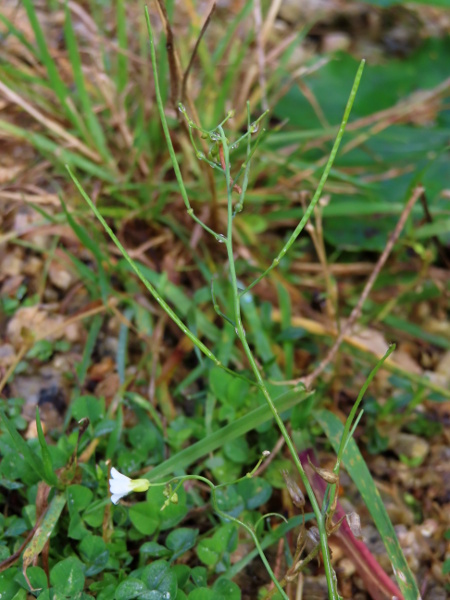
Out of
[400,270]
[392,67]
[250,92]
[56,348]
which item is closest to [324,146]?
[250,92]

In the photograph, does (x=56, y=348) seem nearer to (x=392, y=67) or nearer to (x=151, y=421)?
(x=151, y=421)

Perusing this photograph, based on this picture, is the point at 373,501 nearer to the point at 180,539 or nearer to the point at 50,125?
the point at 180,539

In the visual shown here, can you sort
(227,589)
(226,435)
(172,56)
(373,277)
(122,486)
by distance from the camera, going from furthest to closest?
(373,277) < (172,56) < (226,435) < (227,589) < (122,486)

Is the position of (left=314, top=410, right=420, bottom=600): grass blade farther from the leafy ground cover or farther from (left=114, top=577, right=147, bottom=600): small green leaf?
(left=114, top=577, right=147, bottom=600): small green leaf

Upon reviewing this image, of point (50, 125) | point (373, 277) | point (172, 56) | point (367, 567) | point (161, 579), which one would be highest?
point (172, 56)

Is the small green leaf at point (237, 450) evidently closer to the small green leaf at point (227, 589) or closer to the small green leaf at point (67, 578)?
the small green leaf at point (227, 589)

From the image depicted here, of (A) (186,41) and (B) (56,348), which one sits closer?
(B) (56,348)

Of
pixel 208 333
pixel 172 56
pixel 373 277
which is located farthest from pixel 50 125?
pixel 373 277

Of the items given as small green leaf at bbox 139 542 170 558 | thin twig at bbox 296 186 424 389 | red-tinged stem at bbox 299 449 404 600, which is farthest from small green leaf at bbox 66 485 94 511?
thin twig at bbox 296 186 424 389
